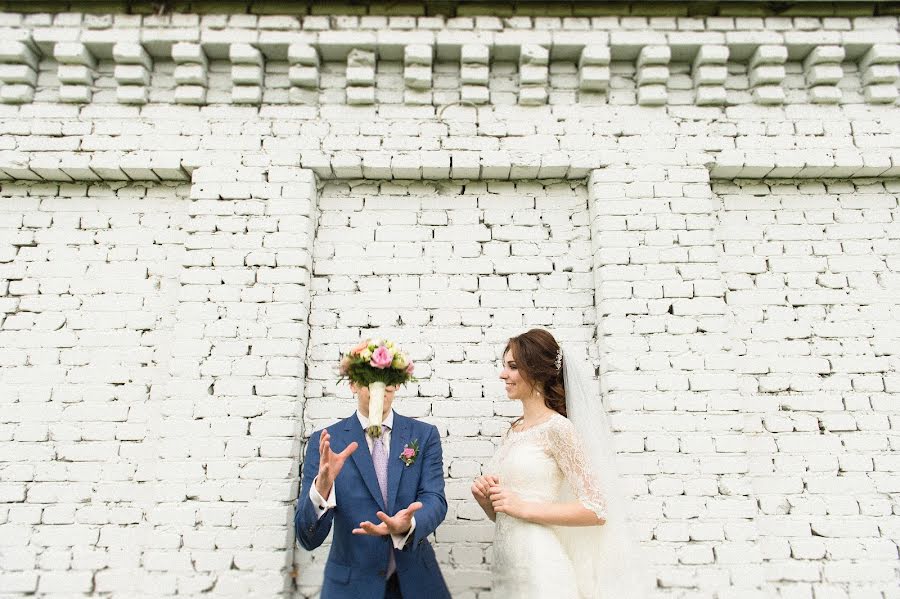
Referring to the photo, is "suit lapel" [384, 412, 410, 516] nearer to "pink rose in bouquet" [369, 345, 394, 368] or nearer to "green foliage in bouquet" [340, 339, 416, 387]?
"green foliage in bouquet" [340, 339, 416, 387]

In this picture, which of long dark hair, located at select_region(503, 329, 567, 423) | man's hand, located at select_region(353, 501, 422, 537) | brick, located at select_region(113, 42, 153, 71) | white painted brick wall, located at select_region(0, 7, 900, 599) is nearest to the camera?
man's hand, located at select_region(353, 501, 422, 537)

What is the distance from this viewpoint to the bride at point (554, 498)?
2.82 m

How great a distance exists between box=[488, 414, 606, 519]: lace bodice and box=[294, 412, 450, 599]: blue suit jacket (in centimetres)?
39

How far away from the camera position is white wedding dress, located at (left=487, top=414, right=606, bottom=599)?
2.81 m

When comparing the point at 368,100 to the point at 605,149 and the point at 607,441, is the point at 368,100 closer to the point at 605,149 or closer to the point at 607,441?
the point at 605,149

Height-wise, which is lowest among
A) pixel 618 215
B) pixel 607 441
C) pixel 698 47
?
pixel 607 441

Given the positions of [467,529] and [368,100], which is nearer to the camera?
[467,529]

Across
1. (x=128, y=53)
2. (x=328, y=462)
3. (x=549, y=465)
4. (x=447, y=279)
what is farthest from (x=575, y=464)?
(x=128, y=53)

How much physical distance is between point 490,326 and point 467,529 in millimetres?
1211

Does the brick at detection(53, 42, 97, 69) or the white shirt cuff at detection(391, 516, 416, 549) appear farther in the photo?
the brick at detection(53, 42, 97, 69)

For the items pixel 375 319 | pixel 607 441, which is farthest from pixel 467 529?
pixel 375 319

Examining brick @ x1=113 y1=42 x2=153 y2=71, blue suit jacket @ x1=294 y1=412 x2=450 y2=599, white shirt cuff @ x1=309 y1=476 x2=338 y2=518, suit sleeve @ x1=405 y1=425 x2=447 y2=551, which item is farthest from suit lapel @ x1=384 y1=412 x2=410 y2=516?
brick @ x1=113 y1=42 x2=153 y2=71

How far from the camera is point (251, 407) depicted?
346 centimetres

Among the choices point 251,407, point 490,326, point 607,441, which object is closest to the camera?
point 607,441
